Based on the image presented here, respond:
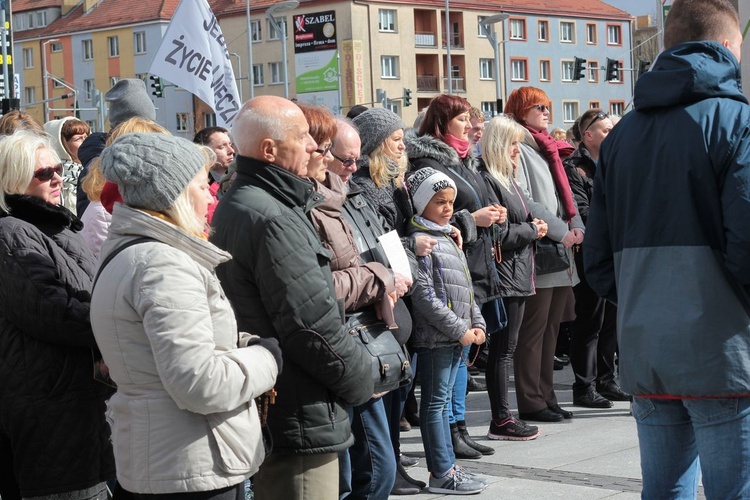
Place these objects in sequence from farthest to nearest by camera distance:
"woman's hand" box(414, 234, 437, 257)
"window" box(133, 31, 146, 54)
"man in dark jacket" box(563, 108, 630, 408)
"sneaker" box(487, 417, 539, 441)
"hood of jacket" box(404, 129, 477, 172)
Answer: "window" box(133, 31, 146, 54), "man in dark jacket" box(563, 108, 630, 408), "sneaker" box(487, 417, 539, 441), "hood of jacket" box(404, 129, 477, 172), "woman's hand" box(414, 234, 437, 257)

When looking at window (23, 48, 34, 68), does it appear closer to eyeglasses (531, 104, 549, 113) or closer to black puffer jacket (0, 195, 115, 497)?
eyeglasses (531, 104, 549, 113)

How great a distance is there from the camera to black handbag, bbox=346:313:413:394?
4578mm

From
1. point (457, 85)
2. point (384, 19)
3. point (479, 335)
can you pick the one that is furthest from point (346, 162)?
point (457, 85)

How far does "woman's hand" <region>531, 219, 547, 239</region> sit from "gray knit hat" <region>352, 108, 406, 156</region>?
1.58 meters

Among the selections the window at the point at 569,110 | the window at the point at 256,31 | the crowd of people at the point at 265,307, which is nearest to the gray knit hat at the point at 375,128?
the crowd of people at the point at 265,307

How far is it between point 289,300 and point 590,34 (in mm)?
90521

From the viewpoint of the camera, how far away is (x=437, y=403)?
6.19 m

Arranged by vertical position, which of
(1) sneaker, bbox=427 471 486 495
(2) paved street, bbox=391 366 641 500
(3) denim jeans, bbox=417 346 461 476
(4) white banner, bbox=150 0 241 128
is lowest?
(2) paved street, bbox=391 366 641 500

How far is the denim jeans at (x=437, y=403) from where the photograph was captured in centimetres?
611

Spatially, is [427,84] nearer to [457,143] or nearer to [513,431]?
[457,143]

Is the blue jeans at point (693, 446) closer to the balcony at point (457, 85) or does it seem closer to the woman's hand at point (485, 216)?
the woman's hand at point (485, 216)

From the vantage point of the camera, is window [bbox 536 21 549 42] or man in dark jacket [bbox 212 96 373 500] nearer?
man in dark jacket [bbox 212 96 373 500]

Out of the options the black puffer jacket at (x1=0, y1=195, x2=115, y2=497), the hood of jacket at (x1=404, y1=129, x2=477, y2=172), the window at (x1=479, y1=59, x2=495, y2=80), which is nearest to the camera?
the black puffer jacket at (x1=0, y1=195, x2=115, y2=497)

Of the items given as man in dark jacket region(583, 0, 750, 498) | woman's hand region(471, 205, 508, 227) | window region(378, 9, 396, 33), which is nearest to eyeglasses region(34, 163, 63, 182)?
man in dark jacket region(583, 0, 750, 498)
